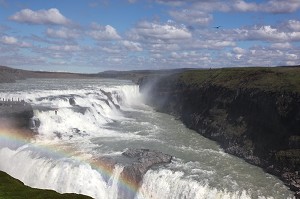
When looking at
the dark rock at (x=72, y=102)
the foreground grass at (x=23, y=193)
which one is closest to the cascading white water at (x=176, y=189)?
the foreground grass at (x=23, y=193)

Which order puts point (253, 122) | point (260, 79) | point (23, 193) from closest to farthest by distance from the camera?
point (23, 193)
point (253, 122)
point (260, 79)

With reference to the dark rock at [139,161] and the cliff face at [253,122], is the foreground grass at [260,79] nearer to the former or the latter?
the cliff face at [253,122]

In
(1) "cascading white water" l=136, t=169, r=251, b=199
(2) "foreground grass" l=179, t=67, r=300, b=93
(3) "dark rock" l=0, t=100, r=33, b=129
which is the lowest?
(1) "cascading white water" l=136, t=169, r=251, b=199

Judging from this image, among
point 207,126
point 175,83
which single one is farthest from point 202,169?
point 175,83

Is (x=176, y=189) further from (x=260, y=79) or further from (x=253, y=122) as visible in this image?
(x=260, y=79)

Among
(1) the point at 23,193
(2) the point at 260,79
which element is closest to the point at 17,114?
(1) the point at 23,193

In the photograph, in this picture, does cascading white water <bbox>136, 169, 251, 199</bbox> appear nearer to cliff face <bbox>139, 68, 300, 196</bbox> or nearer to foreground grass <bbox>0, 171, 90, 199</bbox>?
cliff face <bbox>139, 68, 300, 196</bbox>

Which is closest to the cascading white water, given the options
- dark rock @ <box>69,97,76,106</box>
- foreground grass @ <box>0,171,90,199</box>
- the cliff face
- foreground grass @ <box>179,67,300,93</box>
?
the cliff face

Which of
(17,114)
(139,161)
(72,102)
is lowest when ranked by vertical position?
(139,161)
